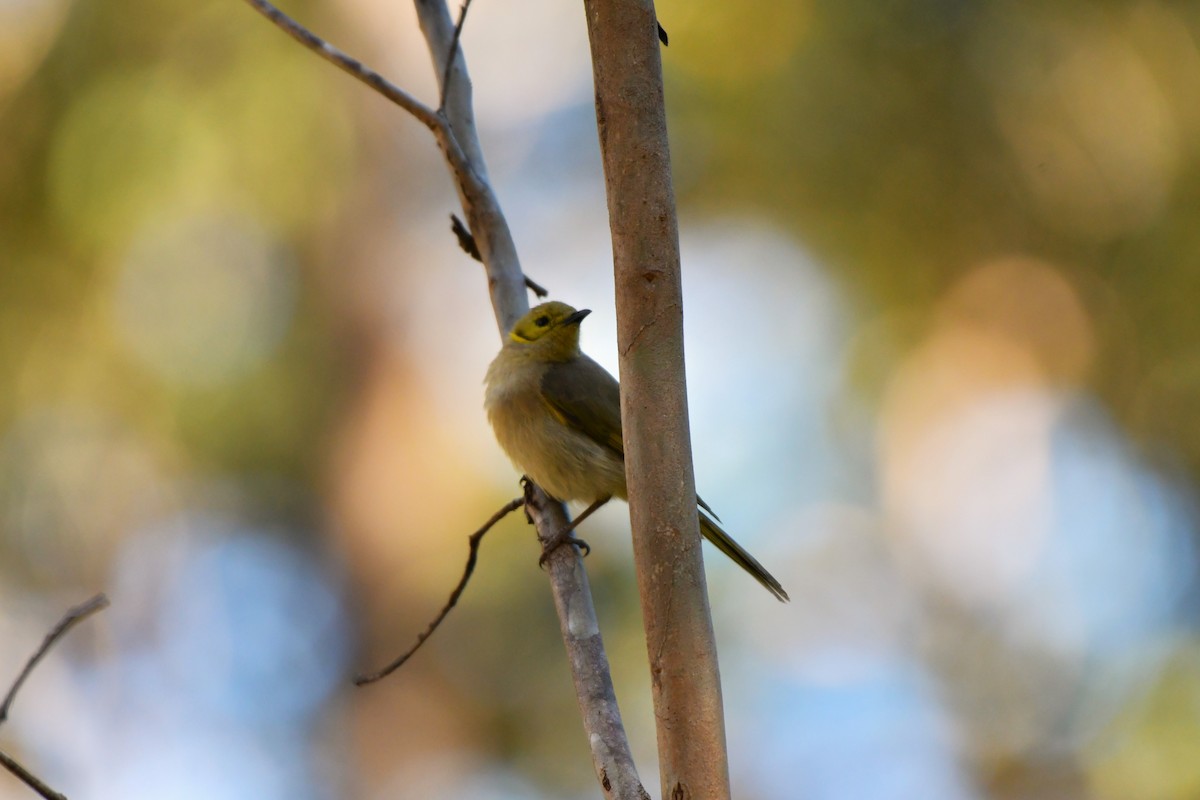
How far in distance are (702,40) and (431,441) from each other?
2796mm

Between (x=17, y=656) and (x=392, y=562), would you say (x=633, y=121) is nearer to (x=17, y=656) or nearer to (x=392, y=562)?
(x=392, y=562)

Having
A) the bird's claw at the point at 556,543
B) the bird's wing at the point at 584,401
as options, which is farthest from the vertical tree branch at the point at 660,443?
the bird's wing at the point at 584,401

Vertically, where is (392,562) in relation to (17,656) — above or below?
above

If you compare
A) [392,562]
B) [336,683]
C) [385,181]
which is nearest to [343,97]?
[385,181]

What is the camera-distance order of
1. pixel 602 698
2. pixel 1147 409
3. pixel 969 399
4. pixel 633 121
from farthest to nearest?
1. pixel 969 399
2. pixel 1147 409
3. pixel 602 698
4. pixel 633 121

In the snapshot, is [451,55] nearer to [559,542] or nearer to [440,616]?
[559,542]

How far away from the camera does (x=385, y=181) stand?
266 inches

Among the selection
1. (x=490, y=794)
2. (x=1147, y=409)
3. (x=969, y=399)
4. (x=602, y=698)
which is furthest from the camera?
(x=969, y=399)

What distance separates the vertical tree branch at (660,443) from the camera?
5.04ft

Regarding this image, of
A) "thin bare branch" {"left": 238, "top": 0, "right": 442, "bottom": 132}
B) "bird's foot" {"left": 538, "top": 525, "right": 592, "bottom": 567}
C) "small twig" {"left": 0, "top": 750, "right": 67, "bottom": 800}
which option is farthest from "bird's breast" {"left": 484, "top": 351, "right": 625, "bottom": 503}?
"small twig" {"left": 0, "top": 750, "right": 67, "bottom": 800}

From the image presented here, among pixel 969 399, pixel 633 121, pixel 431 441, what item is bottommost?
pixel 633 121

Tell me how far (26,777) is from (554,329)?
106 inches

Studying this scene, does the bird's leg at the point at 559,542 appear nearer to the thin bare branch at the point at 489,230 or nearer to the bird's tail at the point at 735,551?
the thin bare branch at the point at 489,230

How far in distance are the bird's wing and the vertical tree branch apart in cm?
206
